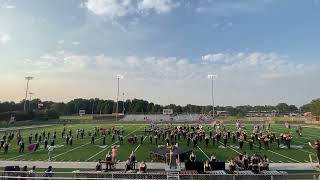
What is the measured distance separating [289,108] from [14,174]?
175 meters

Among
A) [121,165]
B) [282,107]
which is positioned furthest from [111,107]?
[121,165]

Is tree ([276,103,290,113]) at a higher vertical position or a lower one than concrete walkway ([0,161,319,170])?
higher

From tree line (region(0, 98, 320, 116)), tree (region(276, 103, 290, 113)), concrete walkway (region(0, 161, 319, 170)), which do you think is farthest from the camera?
tree (region(276, 103, 290, 113))

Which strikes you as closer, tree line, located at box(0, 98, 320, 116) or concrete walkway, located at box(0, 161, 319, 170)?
concrete walkway, located at box(0, 161, 319, 170)

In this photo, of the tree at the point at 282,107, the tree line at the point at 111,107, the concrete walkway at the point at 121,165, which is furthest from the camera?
the tree at the point at 282,107

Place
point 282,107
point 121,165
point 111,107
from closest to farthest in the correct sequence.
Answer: point 121,165, point 111,107, point 282,107

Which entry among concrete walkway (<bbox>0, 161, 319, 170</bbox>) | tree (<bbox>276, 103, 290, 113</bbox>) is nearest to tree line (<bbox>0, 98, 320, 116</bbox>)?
tree (<bbox>276, 103, 290, 113</bbox>)

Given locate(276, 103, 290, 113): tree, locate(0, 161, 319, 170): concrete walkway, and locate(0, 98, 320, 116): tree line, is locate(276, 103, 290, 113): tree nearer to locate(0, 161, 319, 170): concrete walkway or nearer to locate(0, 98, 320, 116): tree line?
locate(0, 98, 320, 116): tree line

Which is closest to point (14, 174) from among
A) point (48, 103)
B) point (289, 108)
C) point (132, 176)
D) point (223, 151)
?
point (132, 176)

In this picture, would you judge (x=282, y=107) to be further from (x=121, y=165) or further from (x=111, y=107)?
(x=121, y=165)

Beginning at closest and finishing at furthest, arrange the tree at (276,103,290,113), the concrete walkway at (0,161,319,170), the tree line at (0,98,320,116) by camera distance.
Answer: the concrete walkway at (0,161,319,170) → the tree line at (0,98,320,116) → the tree at (276,103,290,113)

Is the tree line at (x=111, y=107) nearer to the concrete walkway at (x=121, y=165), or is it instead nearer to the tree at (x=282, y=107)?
the tree at (x=282, y=107)

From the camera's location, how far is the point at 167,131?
37.4m

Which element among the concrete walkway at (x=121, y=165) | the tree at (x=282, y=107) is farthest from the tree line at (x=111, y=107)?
the concrete walkway at (x=121, y=165)
